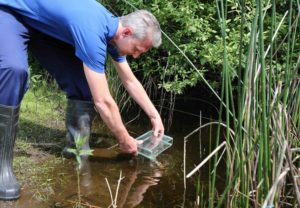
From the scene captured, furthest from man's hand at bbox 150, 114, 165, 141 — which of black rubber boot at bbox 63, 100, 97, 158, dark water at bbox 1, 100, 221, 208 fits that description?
black rubber boot at bbox 63, 100, 97, 158

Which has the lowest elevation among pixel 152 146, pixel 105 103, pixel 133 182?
pixel 133 182

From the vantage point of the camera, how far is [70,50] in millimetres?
3654

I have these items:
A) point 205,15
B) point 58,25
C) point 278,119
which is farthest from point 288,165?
point 205,15

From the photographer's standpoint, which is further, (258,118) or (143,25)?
(143,25)

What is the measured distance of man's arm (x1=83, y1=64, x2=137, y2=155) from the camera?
309 centimetres

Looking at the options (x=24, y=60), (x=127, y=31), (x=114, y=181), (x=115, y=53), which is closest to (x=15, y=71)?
(x=24, y=60)

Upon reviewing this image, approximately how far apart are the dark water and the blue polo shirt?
77cm

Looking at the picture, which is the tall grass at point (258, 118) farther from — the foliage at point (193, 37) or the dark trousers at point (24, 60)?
the foliage at point (193, 37)

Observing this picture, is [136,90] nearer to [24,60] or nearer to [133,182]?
[133,182]

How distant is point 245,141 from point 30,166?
1684 millimetres

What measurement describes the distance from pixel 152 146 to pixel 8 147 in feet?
3.47

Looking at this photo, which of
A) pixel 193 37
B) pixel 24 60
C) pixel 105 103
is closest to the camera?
pixel 24 60

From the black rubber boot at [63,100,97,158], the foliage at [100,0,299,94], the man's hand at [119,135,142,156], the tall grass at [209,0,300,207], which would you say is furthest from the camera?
the foliage at [100,0,299,94]

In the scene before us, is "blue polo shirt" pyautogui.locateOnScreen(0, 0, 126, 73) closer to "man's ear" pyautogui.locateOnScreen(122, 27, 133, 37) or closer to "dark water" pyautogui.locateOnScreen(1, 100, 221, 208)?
"man's ear" pyautogui.locateOnScreen(122, 27, 133, 37)
